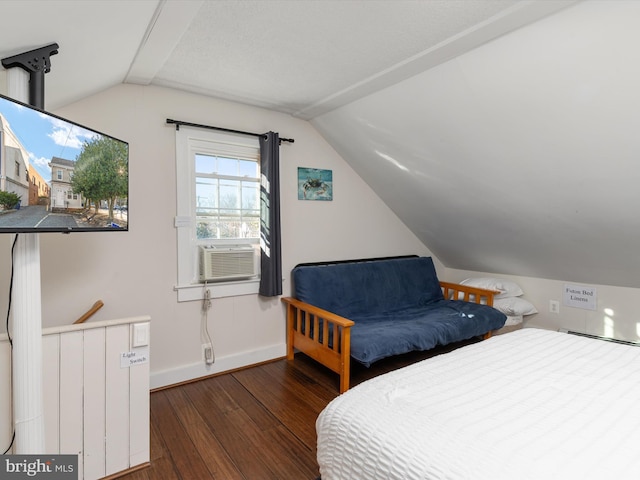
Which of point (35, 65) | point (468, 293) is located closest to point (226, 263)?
point (35, 65)

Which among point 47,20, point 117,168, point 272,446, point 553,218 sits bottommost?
point 272,446

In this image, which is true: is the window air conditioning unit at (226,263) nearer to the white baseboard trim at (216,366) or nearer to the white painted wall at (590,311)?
the white baseboard trim at (216,366)

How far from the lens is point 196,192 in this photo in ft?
9.38

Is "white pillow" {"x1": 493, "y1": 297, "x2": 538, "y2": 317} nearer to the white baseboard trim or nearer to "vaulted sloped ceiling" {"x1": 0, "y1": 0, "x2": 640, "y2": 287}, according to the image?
"vaulted sloped ceiling" {"x1": 0, "y1": 0, "x2": 640, "y2": 287}

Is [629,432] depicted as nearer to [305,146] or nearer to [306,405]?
[306,405]

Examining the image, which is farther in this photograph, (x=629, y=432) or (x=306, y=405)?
(x=306, y=405)

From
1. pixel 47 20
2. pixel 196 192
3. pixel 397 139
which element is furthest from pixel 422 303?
pixel 47 20

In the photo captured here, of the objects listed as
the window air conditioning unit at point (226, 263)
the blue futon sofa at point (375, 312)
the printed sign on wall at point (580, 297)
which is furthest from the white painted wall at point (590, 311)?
the window air conditioning unit at point (226, 263)

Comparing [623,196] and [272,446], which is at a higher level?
[623,196]

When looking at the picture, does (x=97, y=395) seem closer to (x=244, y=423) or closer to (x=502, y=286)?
(x=244, y=423)

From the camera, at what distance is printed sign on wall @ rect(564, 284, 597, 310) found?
3.28 metres

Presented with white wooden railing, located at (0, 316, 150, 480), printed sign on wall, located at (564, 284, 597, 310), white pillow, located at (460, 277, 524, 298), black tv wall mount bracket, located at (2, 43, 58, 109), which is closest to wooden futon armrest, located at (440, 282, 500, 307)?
white pillow, located at (460, 277, 524, 298)

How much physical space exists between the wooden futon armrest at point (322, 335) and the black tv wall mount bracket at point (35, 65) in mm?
2113

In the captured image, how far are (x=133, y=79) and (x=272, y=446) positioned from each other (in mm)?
2630
